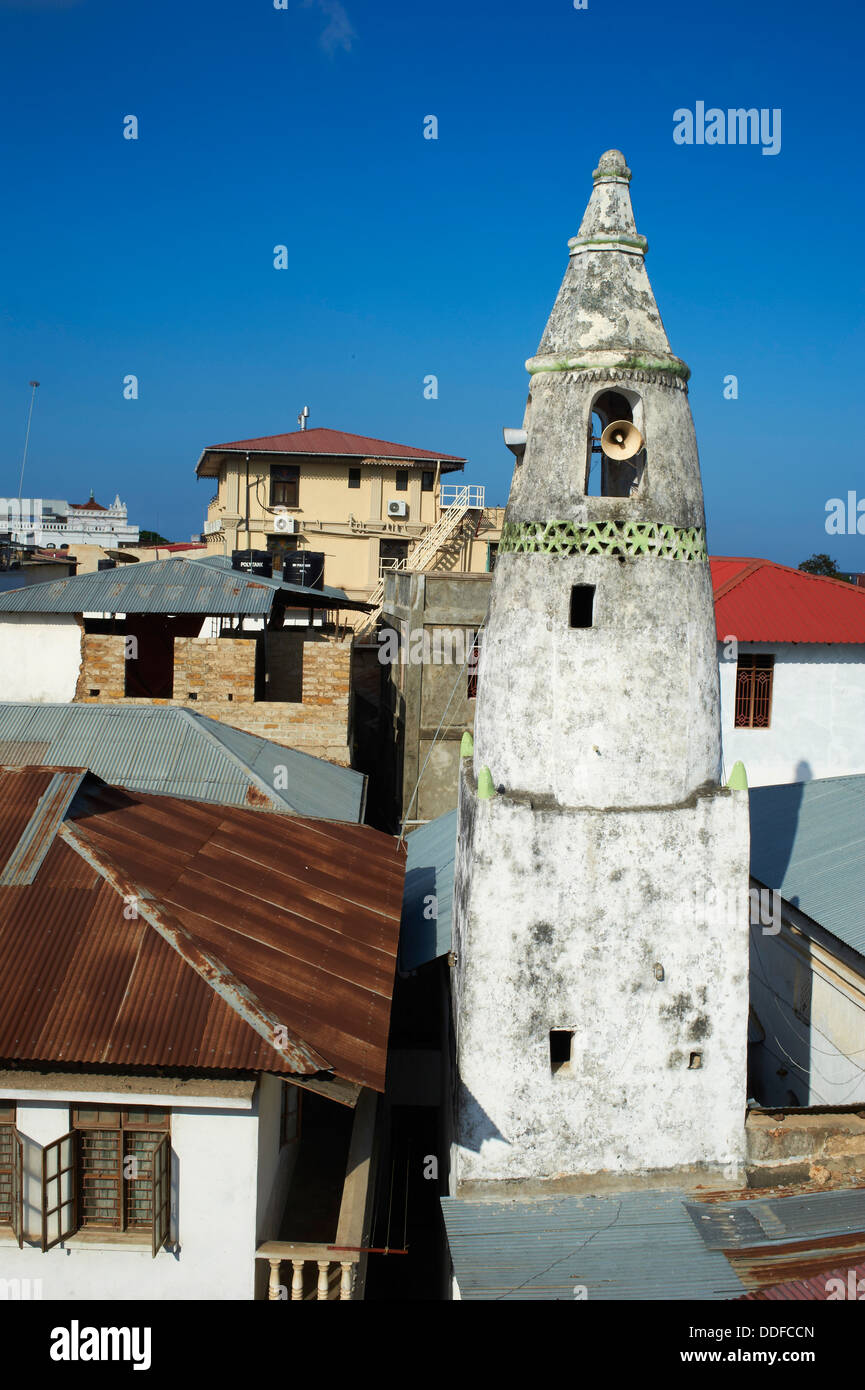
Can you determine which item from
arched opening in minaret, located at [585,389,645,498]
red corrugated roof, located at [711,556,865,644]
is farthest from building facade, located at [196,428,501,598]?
arched opening in minaret, located at [585,389,645,498]

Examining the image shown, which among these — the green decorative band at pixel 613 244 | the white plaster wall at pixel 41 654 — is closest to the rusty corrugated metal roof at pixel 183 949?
the green decorative band at pixel 613 244

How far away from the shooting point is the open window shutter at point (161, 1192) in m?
10.1

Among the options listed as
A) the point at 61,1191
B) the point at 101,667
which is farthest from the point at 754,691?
the point at 61,1191

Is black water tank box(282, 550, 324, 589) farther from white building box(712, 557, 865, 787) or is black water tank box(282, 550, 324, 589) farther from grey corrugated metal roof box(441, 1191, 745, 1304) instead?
grey corrugated metal roof box(441, 1191, 745, 1304)

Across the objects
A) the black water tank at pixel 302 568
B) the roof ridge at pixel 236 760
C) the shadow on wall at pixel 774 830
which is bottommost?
the shadow on wall at pixel 774 830

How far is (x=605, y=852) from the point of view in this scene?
1159 cm

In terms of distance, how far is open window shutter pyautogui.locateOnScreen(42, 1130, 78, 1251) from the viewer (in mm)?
10273

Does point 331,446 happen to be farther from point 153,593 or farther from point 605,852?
point 605,852

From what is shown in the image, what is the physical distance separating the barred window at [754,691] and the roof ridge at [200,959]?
20.0 meters

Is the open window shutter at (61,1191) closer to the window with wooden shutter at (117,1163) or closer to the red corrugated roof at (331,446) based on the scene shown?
the window with wooden shutter at (117,1163)

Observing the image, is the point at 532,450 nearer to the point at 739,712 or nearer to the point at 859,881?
the point at 859,881

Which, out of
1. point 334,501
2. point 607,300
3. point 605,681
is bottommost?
point 605,681

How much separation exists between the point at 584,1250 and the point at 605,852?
159 inches

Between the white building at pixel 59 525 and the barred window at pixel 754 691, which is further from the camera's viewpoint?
the white building at pixel 59 525
